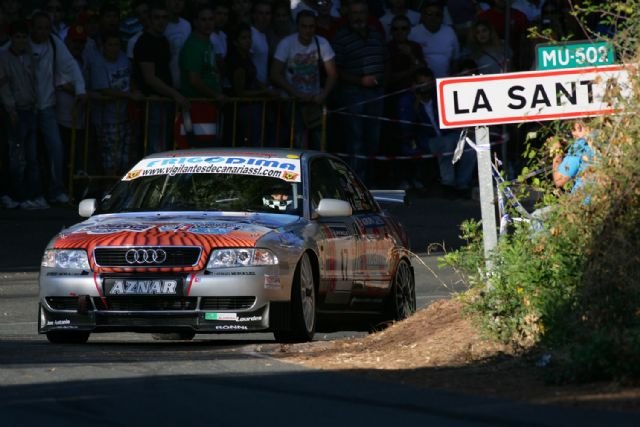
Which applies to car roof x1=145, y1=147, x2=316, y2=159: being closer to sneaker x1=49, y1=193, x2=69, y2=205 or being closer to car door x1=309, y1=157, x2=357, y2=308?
car door x1=309, y1=157, x2=357, y2=308

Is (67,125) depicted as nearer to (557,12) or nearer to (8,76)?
(8,76)

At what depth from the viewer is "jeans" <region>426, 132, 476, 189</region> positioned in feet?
81.3

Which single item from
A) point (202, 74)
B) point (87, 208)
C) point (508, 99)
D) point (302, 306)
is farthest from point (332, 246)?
point (202, 74)

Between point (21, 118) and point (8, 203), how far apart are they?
1.19 meters

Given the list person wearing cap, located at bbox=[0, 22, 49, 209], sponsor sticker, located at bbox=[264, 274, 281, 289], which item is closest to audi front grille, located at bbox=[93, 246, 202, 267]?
sponsor sticker, located at bbox=[264, 274, 281, 289]

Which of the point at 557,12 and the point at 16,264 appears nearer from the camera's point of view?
the point at 16,264

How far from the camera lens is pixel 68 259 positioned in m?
12.7

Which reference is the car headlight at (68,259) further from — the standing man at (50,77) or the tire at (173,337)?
the standing man at (50,77)

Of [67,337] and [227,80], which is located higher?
[227,80]

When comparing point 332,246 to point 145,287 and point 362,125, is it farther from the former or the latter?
point 362,125

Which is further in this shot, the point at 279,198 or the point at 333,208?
the point at 279,198

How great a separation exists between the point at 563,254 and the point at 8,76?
41.7ft

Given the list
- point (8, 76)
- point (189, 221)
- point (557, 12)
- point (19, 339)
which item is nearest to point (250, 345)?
point (189, 221)

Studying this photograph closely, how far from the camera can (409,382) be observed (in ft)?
32.9
